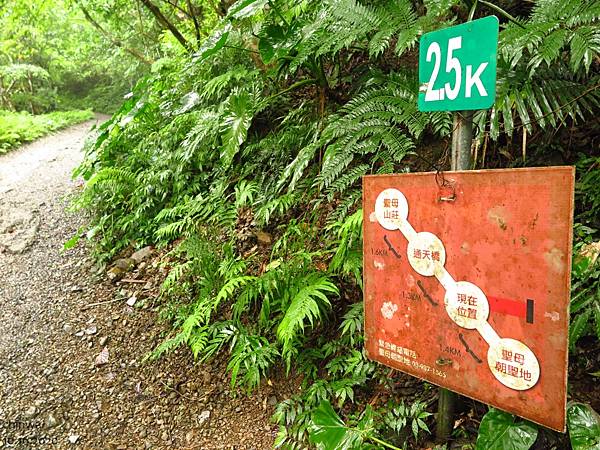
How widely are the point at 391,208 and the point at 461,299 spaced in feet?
1.39

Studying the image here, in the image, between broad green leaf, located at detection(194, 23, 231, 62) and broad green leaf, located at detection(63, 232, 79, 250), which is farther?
broad green leaf, located at detection(63, 232, 79, 250)

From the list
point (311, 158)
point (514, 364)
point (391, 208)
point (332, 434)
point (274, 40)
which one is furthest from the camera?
point (311, 158)

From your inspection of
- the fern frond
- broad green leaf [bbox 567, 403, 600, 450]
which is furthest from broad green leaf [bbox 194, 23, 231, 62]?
broad green leaf [bbox 567, 403, 600, 450]

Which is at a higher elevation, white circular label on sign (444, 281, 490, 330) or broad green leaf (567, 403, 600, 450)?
white circular label on sign (444, 281, 490, 330)

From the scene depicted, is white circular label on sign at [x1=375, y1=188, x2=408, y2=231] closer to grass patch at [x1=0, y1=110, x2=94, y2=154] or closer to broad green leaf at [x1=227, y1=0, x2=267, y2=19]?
broad green leaf at [x1=227, y1=0, x2=267, y2=19]

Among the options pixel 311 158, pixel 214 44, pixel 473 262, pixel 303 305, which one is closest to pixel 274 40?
pixel 214 44

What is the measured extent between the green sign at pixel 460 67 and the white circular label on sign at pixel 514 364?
0.75m

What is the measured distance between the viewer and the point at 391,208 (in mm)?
1617

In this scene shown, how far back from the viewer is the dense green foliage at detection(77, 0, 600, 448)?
203 centimetres

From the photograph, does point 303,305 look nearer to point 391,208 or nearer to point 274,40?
point 391,208

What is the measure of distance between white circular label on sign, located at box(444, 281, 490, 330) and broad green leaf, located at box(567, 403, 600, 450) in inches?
19.3

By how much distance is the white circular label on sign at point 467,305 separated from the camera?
53.5 inches

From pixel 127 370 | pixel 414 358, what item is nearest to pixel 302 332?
pixel 414 358

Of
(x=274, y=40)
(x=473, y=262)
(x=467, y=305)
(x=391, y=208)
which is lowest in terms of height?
(x=467, y=305)
